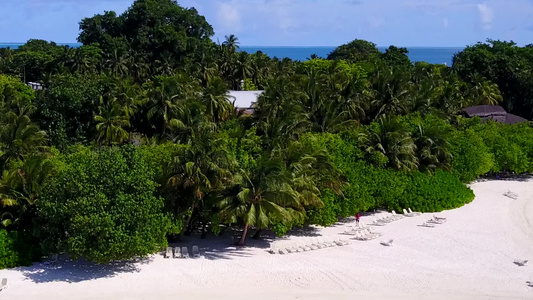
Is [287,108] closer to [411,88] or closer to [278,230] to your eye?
[278,230]

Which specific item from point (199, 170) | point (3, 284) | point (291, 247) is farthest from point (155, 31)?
point (3, 284)

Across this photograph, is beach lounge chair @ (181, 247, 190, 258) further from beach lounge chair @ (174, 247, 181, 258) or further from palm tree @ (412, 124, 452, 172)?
palm tree @ (412, 124, 452, 172)

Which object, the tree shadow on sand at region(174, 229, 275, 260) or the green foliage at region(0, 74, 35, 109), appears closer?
→ the tree shadow on sand at region(174, 229, 275, 260)

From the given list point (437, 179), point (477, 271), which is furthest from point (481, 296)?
point (437, 179)

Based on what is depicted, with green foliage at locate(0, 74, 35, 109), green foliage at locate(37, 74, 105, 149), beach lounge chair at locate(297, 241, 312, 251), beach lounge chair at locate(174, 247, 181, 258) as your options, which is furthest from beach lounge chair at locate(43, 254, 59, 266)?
green foliage at locate(0, 74, 35, 109)

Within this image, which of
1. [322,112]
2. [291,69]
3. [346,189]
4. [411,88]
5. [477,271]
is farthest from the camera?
[291,69]

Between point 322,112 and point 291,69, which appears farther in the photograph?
point 291,69
